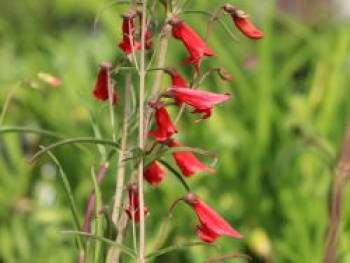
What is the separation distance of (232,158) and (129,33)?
264 cm

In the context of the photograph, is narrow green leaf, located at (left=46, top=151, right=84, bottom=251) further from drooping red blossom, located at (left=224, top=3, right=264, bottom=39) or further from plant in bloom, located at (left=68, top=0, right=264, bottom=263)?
drooping red blossom, located at (left=224, top=3, right=264, bottom=39)

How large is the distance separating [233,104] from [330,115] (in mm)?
444

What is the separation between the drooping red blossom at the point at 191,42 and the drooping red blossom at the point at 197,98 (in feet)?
0.17

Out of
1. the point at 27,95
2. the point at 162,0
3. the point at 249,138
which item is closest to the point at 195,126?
the point at 249,138

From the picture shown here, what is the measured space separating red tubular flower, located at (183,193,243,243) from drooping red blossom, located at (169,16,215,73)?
0.70ft

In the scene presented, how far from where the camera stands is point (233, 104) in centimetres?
432

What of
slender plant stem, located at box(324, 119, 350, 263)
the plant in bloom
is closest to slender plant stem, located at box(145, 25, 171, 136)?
the plant in bloom

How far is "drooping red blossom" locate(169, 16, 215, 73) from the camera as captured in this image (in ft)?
4.90

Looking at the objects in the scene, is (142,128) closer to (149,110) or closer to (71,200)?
(149,110)

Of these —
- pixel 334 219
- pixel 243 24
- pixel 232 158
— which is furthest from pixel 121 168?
pixel 232 158

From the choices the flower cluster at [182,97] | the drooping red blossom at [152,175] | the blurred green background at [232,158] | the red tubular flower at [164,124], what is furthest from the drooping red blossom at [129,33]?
the blurred green background at [232,158]

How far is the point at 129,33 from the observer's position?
4.78 ft

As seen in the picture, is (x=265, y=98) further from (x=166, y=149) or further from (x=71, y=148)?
(x=166, y=149)

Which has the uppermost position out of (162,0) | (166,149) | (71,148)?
(162,0)
